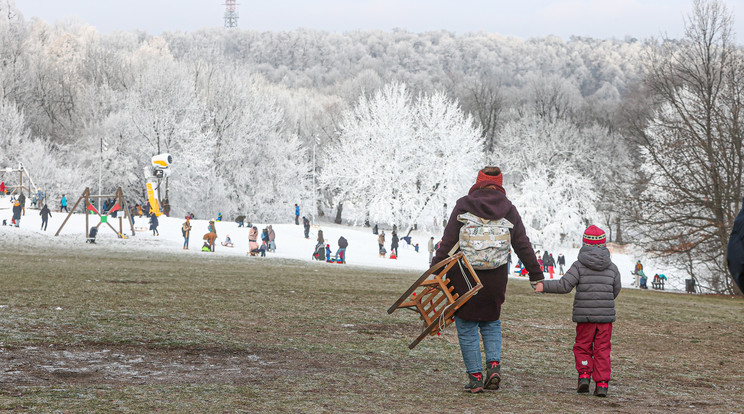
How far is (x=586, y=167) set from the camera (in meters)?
78.3

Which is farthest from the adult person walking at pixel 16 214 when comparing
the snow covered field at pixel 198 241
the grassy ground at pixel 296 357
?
the grassy ground at pixel 296 357

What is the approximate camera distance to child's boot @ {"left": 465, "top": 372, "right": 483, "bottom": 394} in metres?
6.78

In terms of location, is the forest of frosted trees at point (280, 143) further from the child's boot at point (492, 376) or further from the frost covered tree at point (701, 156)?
the child's boot at point (492, 376)

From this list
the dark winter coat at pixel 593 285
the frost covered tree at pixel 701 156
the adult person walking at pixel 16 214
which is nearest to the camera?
the dark winter coat at pixel 593 285

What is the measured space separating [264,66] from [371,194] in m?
94.0

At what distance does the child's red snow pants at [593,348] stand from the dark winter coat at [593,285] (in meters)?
0.10

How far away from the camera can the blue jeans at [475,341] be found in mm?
6871

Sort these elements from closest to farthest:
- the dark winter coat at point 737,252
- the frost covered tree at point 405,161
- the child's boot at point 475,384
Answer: the dark winter coat at point 737,252 → the child's boot at point 475,384 → the frost covered tree at point 405,161

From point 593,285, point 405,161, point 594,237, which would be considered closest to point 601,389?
point 593,285

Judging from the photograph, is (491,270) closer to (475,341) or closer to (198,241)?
(475,341)

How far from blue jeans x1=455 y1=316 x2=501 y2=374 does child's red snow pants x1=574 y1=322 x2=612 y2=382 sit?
800 mm

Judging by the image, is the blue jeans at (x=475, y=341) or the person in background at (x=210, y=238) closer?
the blue jeans at (x=475, y=341)

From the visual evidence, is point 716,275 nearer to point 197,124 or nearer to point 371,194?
point 371,194

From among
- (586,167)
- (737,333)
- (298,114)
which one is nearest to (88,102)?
(298,114)
